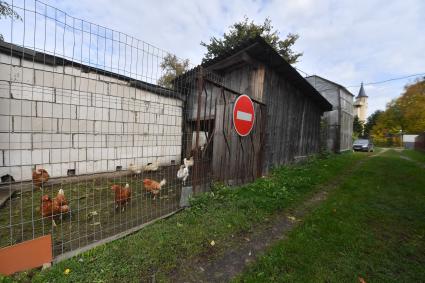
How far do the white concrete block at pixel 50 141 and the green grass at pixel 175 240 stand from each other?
3660 millimetres

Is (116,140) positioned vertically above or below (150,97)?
below

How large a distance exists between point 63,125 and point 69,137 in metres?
0.34

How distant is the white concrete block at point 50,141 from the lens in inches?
191

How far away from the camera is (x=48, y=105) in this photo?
502 cm

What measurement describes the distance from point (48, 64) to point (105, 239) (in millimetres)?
4868

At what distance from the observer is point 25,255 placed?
206 centimetres

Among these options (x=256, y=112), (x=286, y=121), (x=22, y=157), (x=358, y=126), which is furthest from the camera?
(x=358, y=126)

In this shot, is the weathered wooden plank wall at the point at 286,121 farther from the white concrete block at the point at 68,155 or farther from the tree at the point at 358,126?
the tree at the point at 358,126

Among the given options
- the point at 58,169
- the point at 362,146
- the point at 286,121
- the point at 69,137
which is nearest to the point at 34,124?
the point at 69,137

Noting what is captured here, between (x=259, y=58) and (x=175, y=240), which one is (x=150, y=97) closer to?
(x=259, y=58)

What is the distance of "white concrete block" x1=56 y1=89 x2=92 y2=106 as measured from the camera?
520cm

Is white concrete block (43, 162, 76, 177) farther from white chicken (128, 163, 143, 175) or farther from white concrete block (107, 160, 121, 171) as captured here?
white chicken (128, 163, 143, 175)

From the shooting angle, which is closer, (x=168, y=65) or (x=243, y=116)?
(x=168, y=65)

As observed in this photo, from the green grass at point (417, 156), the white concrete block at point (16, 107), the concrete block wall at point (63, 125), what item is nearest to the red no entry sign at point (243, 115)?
the concrete block wall at point (63, 125)
